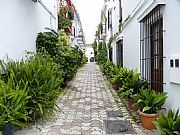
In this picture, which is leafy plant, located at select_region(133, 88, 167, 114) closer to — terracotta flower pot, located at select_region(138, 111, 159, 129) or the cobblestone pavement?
terracotta flower pot, located at select_region(138, 111, 159, 129)

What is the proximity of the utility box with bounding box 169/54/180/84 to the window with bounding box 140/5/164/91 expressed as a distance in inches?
37.0

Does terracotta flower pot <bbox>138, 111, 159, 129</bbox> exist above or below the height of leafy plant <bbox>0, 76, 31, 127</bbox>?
below

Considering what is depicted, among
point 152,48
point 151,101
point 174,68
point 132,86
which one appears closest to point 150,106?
point 151,101

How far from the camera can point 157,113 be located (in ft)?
16.9

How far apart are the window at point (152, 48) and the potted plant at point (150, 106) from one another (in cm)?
54

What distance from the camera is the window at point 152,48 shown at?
18.9ft

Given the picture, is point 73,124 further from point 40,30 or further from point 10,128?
point 40,30

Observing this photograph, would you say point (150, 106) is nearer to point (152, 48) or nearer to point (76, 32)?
point (152, 48)

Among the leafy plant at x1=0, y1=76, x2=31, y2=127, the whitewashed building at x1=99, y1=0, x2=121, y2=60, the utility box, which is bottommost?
the leafy plant at x1=0, y1=76, x2=31, y2=127

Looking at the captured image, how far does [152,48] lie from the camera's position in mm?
6703

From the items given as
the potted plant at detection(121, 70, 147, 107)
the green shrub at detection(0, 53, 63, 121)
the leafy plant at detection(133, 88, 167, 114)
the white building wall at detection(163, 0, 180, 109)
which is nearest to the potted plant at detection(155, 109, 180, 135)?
the white building wall at detection(163, 0, 180, 109)

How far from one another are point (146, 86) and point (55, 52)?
15.2 ft

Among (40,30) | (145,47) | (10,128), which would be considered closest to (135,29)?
(145,47)

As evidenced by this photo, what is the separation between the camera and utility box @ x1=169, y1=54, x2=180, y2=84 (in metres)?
4.29
